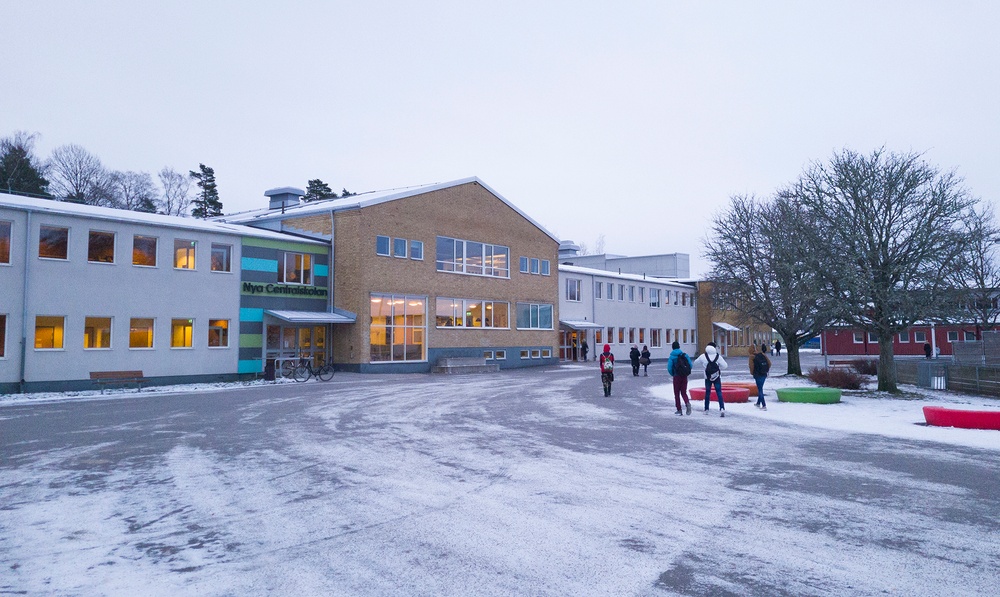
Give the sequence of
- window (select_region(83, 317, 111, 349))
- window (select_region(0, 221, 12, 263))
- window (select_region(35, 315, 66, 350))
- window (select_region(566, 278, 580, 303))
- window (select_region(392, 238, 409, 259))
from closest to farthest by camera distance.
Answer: window (select_region(0, 221, 12, 263)) → window (select_region(35, 315, 66, 350)) → window (select_region(83, 317, 111, 349)) → window (select_region(392, 238, 409, 259)) → window (select_region(566, 278, 580, 303))

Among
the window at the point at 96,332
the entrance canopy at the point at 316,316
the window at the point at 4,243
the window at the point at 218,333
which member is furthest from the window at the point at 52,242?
the entrance canopy at the point at 316,316

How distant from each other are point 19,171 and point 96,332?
26502mm

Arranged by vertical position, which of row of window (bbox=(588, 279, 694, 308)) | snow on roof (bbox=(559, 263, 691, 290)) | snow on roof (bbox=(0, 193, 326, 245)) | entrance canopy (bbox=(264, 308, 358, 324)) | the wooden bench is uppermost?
snow on roof (bbox=(559, 263, 691, 290))

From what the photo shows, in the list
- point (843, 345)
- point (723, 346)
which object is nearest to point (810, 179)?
point (723, 346)

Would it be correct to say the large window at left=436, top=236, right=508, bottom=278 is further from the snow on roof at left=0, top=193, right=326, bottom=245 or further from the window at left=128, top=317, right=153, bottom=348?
the window at left=128, top=317, right=153, bottom=348

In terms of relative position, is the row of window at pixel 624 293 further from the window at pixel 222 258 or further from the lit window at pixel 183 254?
the lit window at pixel 183 254

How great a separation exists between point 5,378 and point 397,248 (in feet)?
57.0

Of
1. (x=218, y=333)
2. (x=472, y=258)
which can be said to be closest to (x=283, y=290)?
(x=218, y=333)

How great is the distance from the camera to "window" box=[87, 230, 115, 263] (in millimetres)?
25969

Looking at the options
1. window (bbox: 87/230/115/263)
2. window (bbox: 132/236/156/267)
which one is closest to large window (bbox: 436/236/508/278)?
window (bbox: 132/236/156/267)

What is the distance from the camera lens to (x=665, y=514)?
279 inches

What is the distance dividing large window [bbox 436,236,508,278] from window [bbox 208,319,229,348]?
1201 cm

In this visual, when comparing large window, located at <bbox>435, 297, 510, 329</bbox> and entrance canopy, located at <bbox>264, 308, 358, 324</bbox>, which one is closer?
entrance canopy, located at <bbox>264, 308, 358, 324</bbox>

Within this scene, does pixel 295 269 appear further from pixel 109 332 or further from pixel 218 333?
pixel 109 332
